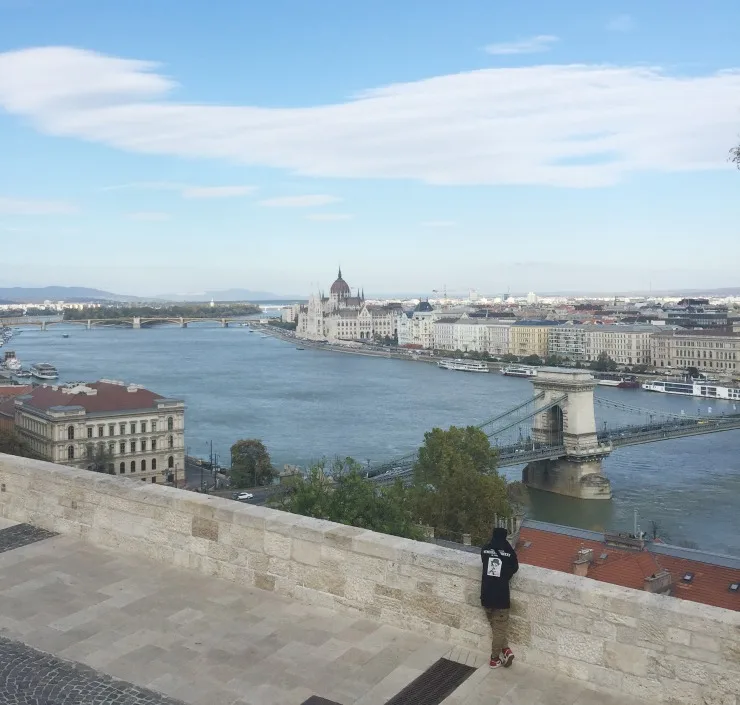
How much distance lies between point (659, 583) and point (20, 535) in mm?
5811

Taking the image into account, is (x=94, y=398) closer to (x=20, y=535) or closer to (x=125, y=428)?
(x=125, y=428)

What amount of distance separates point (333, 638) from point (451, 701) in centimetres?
36

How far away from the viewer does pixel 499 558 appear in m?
1.90

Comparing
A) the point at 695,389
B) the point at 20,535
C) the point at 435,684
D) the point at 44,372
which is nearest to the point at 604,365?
the point at 695,389

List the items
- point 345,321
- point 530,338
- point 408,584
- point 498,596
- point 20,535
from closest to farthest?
1. point 498,596
2. point 408,584
3. point 20,535
4. point 530,338
5. point 345,321

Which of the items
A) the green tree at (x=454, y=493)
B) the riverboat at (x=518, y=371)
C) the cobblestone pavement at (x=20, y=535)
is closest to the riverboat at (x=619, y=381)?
the riverboat at (x=518, y=371)

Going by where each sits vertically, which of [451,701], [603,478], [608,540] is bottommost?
[603,478]

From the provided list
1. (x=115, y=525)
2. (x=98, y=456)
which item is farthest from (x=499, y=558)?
(x=98, y=456)

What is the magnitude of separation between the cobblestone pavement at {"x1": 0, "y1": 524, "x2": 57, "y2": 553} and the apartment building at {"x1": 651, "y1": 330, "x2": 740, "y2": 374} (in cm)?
3919

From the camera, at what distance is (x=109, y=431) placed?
18125mm

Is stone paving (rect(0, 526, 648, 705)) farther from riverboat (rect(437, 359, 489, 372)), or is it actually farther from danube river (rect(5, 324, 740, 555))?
riverboat (rect(437, 359, 489, 372))

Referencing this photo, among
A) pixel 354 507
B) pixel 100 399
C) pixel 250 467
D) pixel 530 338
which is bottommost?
pixel 250 467

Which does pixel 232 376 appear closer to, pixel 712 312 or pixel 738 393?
pixel 738 393

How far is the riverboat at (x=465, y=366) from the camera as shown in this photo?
43969 millimetres
